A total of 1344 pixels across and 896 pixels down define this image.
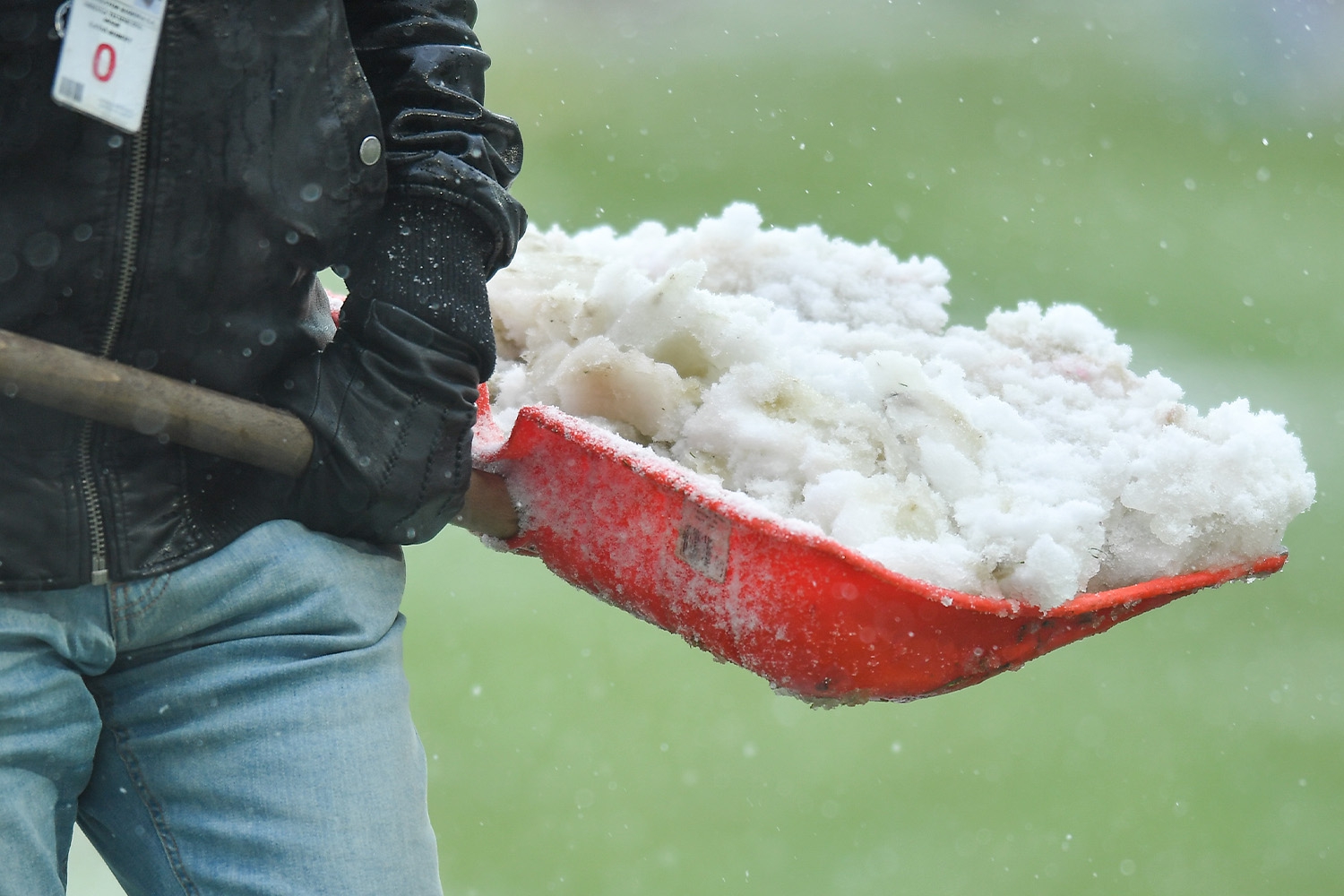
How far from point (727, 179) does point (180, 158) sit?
2.68 metres

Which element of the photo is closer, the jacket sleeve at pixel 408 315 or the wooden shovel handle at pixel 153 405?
the wooden shovel handle at pixel 153 405

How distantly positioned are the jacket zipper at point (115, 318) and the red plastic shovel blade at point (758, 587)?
0.37 metres

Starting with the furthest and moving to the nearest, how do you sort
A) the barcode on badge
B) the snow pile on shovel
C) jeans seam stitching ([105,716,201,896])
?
the snow pile on shovel, jeans seam stitching ([105,716,201,896]), the barcode on badge

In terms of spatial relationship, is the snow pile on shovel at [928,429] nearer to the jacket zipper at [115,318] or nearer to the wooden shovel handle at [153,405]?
the wooden shovel handle at [153,405]

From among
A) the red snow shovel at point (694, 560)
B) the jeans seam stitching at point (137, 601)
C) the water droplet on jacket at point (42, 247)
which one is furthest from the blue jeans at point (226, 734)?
the water droplet on jacket at point (42, 247)

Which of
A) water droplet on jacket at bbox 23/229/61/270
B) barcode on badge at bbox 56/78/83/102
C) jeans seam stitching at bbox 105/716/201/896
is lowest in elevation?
jeans seam stitching at bbox 105/716/201/896

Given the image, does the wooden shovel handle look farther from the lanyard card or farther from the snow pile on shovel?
the snow pile on shovel

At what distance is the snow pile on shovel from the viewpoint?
1.06 meters

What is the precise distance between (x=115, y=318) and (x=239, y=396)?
12 cm

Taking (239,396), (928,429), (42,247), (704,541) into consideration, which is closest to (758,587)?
(704,541)

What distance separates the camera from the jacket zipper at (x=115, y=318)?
80cm

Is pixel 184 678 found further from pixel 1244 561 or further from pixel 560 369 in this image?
pixel 1244 561

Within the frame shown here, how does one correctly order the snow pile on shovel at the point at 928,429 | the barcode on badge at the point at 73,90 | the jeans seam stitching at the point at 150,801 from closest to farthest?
the barcode on badge at the point at 73,90
the jeans seam stitching at the point at 150,801
the snow pile on shovel at the point at 928,429

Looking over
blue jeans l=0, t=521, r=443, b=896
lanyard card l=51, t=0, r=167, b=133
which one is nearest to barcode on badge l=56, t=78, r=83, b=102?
lanyard card l=51, t=0, r=167, b=133
